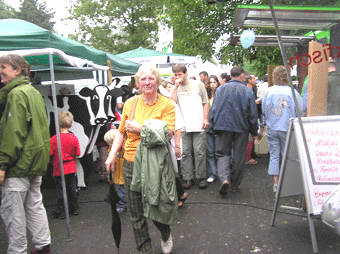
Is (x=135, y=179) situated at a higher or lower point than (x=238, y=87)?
lower

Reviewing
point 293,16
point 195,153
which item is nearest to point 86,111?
point 195,153

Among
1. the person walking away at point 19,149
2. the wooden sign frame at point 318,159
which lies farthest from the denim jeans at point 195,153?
the person walking away at point 19,149

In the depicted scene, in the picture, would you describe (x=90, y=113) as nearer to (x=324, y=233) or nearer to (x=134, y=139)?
(x=134, y=139)

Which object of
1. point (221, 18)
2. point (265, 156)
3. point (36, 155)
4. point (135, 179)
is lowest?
point (265, 156)

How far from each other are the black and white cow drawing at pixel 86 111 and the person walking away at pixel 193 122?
4.06 ft

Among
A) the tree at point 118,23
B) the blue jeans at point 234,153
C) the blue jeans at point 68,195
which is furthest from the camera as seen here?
the tree at point 118,23

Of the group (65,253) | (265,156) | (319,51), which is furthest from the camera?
(265,156)

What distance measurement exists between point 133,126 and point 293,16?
9.55ft

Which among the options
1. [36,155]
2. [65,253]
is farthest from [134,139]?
[65,253]

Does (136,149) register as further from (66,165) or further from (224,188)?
(224,188)

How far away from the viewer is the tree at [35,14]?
56.2 metres

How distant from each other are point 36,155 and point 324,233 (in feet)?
10.3

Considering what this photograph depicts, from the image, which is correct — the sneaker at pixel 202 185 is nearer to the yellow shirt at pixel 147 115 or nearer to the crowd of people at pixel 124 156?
the crowd of people at pixel 124 156

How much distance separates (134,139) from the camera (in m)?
3.42
